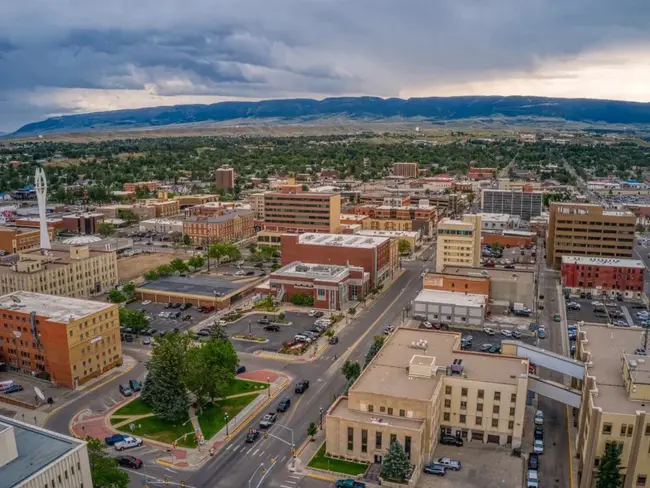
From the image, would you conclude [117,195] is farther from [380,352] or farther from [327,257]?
[380,352]

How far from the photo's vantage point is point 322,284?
8706cm

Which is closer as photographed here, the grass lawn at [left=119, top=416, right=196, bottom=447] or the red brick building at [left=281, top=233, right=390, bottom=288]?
the grass lawn at [left=119, top=416, right=196, bottom=447]

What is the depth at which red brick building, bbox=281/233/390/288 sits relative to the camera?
3797 inches

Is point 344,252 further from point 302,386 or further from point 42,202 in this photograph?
point 42,202

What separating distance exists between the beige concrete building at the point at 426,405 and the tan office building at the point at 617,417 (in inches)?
217

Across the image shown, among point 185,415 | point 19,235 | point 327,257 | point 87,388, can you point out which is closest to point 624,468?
point 185,415

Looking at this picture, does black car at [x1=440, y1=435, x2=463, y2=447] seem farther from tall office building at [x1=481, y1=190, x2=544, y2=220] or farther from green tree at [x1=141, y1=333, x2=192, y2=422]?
tall office building at [x1=481, y1=190, x2=544, y2=220]

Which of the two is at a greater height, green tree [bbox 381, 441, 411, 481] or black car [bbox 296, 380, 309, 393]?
green tree [bbox 381, 441, 411, 481]

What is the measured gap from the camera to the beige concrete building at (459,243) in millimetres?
100812

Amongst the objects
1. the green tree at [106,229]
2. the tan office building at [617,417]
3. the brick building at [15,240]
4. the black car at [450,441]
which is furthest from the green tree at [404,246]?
the green tree at [106,229]

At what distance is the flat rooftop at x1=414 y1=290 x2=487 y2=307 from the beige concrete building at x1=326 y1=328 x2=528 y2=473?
2579 cm

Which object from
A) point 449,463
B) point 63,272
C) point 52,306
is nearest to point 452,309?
point 449,463

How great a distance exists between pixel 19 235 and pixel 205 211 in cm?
4312

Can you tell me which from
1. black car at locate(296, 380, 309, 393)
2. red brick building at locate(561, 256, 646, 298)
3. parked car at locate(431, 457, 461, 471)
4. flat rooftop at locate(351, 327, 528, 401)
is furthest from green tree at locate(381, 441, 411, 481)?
red brick building at locate(561, 256, 646, 298)
